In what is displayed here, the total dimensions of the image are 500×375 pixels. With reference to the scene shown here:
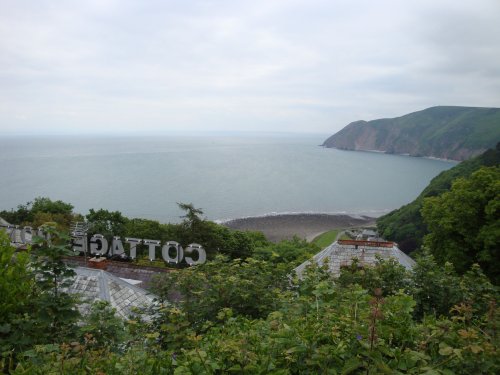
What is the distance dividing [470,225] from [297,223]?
1934 inches

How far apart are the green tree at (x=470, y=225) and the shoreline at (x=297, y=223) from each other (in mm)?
37883

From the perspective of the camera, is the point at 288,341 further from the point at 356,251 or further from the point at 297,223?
the point at 297,223

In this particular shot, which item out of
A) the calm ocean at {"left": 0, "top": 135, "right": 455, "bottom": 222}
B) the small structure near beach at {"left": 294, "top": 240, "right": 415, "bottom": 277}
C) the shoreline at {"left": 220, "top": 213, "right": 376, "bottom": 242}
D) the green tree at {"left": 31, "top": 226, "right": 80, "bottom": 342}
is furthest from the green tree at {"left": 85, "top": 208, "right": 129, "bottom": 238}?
the green tree at {"left": 31, "top": 226, "right": 80, "bottom": 342}

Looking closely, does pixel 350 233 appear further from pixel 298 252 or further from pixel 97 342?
pixel 97 342

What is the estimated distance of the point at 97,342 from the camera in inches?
204

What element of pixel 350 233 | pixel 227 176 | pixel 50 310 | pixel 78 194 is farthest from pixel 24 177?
pixel 50 310

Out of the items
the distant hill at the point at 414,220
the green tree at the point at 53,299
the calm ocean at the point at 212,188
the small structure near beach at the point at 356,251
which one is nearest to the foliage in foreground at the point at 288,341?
the green tree at the point at 53,299

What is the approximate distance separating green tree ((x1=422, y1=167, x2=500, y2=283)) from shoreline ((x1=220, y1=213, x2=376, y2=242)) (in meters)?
37.9

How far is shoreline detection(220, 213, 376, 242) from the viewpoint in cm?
6200

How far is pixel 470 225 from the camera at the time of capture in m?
20.3

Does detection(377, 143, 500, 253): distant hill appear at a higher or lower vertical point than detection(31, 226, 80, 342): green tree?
lower

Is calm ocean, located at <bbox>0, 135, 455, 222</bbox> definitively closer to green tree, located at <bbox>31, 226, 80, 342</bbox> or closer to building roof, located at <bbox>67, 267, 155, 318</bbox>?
building roof, located at <bbox>67, 267, 155, 318</bbox>

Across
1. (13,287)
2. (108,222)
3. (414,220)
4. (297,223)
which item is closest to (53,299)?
(13,287)

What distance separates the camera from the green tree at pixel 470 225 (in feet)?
61.2
